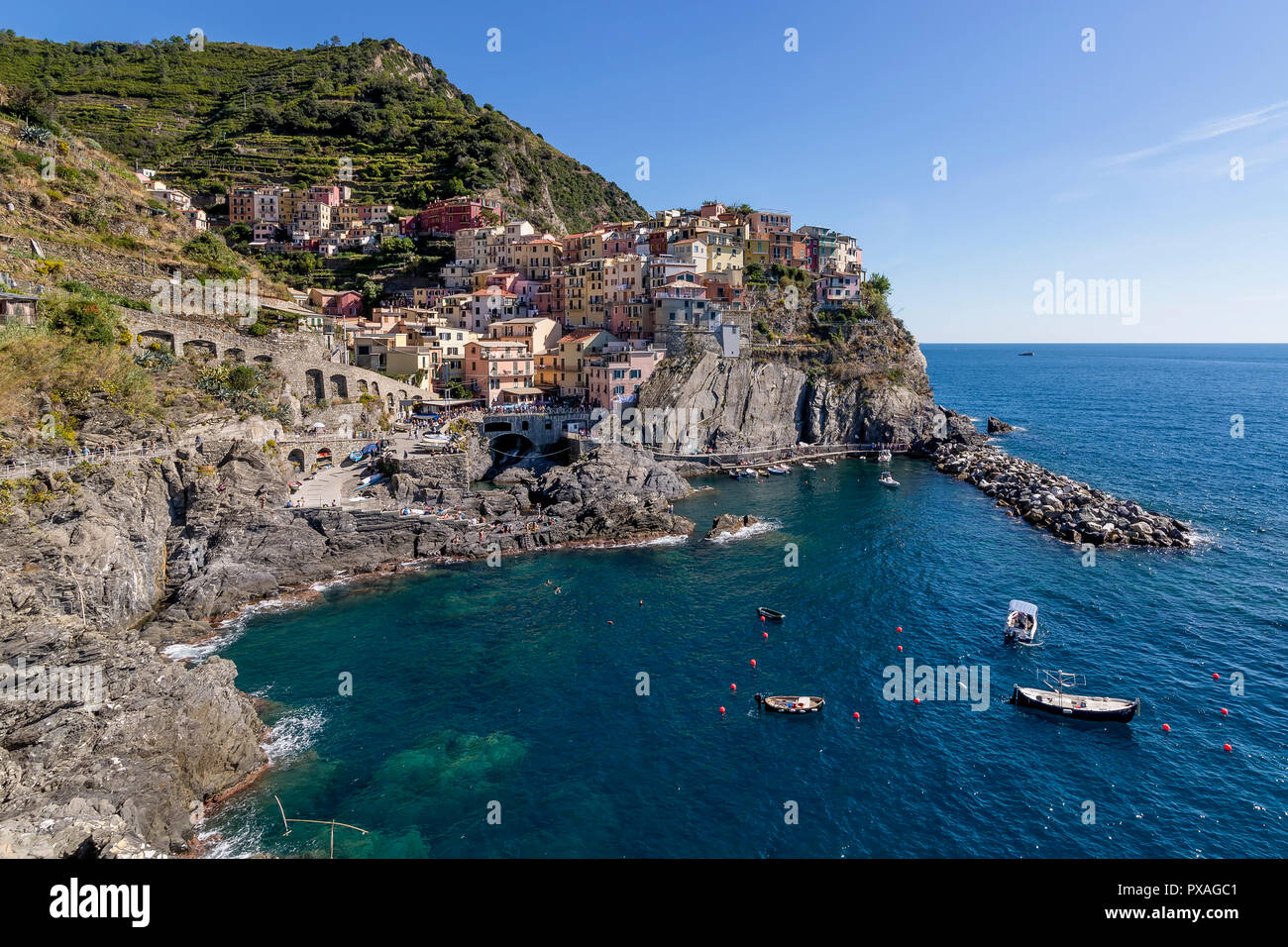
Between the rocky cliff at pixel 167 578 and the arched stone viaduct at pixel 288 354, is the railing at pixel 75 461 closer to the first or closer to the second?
the rocky cliff at pixel 167 578

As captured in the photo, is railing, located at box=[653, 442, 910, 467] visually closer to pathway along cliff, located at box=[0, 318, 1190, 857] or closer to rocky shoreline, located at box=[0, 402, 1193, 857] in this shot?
pathway along cliff, located at box=[0, 318, 1190, 857]

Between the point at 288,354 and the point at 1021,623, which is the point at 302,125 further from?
the point at 1021,623

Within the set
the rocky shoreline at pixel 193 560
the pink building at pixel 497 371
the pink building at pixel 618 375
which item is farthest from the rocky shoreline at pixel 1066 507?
the pink building at pixel 497 371

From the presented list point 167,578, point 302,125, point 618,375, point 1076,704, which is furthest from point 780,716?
point 302,125
